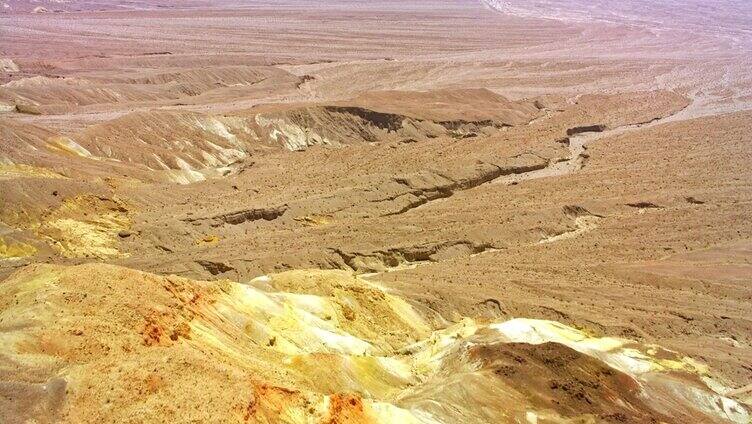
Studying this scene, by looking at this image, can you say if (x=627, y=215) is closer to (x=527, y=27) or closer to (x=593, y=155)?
(x=593, y=155)

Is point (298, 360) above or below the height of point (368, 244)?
above

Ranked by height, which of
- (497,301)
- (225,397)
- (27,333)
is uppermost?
(27,333)

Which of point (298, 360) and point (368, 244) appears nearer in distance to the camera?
point (298, 360)

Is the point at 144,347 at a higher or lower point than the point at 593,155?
higher

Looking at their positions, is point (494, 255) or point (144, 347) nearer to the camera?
point (144, 347)

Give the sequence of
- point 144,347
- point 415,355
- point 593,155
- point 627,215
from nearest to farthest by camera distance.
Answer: point 144,347, point 415,355, point 627,215, point 593,155

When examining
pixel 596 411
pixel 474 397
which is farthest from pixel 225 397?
pixel 596 411

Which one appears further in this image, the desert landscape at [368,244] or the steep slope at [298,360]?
the desert landscape at [368,244]

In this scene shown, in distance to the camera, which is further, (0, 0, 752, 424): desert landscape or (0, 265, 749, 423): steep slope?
(0, 0, 752, 424): desert landscape
